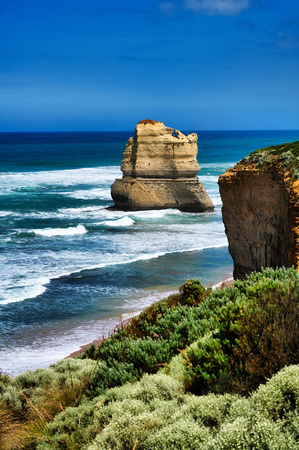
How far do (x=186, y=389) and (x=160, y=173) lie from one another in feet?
116

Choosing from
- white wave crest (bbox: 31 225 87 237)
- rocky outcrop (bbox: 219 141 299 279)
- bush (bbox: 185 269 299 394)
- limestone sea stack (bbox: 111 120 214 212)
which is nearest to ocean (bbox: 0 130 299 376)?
white wave crest (bbox: 31 225 87 237)

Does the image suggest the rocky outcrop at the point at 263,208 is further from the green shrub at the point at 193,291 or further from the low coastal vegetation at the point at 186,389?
the low coastal vegetation at the point at 186,389

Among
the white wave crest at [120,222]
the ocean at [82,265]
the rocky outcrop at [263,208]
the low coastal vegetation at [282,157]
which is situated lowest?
the ocean at [82,265]

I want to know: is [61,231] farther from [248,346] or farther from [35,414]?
[248,346]

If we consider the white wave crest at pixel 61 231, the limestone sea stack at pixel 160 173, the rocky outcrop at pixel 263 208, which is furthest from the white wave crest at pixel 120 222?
the rocky outcrop at pixel 263 208

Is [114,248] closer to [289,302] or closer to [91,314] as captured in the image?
[91,314]

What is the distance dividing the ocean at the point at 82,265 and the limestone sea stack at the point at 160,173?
1246 mm

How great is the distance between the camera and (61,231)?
1312 inches

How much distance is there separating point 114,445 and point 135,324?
15.0ft

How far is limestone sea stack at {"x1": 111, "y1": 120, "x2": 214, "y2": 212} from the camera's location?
39.6 meters

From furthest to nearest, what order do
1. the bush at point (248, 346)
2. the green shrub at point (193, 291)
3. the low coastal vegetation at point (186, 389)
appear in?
the green shrub at point (193, 291) → the bush at point (248, 346) → the low coastal vegetation at point (186, 389)

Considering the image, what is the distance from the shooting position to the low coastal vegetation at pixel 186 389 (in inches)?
173

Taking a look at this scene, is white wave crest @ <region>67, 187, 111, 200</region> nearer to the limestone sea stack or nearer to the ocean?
the ocean

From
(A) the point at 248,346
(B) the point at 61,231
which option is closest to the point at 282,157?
(A) the point at 248,346
